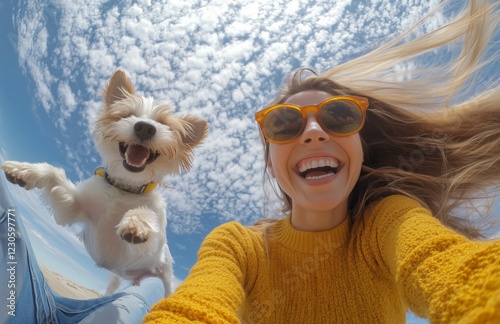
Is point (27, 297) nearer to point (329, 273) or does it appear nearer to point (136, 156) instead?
point (136, 156)

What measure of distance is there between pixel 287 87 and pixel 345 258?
4.79 feet

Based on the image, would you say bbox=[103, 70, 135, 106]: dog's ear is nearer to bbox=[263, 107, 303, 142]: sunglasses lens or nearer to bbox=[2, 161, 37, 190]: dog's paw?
bbox=[2, 161, 37, 190]: dog's paw

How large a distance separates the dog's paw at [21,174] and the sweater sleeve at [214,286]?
84.6 inches

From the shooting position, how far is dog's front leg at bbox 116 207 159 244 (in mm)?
2607

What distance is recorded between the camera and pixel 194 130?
3.89m

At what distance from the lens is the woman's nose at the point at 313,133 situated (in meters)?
2.02

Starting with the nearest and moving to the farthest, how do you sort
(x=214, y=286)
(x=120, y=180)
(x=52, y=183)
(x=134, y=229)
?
1. (x=214, y=286)
2. (x=134, y=229)
3. (x=52, y=183)
4. (x=120, y=180)

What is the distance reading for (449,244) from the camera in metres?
1.08

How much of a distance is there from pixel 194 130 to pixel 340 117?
2213 mm

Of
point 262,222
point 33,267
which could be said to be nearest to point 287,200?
point 262,222

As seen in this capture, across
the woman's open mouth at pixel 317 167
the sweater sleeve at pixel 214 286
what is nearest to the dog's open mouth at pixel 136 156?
the sweater sleeve at pixel 214 286

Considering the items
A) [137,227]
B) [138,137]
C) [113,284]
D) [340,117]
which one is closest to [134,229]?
[137,227]

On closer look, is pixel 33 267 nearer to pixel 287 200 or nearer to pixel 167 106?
pixel 287 200

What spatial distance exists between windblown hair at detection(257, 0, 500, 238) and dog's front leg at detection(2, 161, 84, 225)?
208 centimetres
